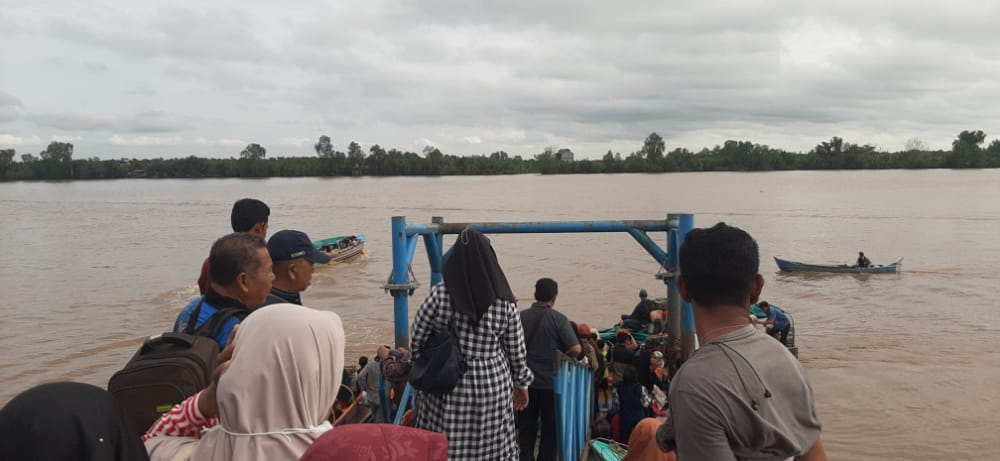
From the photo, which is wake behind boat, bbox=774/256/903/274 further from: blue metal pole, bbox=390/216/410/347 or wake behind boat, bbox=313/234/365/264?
blue metal pole, bbox=390/216/410/347

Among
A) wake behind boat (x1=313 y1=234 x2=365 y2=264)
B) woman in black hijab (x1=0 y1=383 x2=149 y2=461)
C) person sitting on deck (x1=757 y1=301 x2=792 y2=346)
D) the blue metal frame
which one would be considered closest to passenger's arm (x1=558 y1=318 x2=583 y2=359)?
the blue metal frame

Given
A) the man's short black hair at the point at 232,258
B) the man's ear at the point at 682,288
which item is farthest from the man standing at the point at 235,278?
the man's ear at the point at 682,288

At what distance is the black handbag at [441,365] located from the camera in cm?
302

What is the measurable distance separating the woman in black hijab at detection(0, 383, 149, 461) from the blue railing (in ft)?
8.76

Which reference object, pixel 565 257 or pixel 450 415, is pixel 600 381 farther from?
pixel 565 257

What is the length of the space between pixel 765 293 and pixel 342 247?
48.3 ft

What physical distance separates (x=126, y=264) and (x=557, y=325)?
26793 millimetres

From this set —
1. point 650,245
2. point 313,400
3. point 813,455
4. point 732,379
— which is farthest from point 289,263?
point 650,245

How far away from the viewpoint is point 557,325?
4.47 m

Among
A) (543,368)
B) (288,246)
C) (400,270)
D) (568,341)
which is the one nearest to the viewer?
(288,246)

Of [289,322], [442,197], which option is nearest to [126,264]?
[289,322]

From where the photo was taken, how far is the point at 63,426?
1.73m

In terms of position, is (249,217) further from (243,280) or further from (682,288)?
(682,288)

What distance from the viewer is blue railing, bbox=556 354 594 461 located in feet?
13.6
